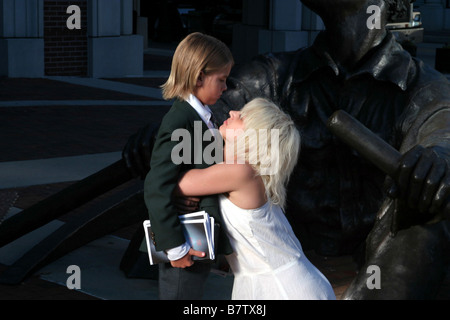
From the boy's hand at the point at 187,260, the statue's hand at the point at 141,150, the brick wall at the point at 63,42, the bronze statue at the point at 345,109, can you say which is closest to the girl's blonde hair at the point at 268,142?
the boy's hand at the point at 187,260

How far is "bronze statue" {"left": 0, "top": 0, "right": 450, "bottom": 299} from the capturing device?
162 inches

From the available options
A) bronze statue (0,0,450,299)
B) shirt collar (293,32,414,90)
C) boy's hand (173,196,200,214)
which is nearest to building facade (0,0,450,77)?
bronze statue (0,0,450,299)

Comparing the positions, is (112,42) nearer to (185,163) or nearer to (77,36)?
(77,36)

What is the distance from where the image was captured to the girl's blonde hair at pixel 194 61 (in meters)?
3.23

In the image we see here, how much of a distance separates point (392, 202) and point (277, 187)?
2.44ft

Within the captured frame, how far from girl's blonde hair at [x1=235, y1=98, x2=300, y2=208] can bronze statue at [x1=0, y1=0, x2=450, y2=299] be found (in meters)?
0.71

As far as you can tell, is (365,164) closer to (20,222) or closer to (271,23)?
(20,222)

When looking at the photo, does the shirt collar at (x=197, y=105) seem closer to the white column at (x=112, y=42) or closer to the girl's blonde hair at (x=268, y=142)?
the girl's blonde hair at (x=268, y=142)

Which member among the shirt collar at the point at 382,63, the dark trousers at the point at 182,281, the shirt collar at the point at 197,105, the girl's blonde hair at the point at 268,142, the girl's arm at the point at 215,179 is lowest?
the dark trousers at the point at 182,281

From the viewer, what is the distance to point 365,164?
450 cm

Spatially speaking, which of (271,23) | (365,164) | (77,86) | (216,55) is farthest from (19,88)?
(216,55)

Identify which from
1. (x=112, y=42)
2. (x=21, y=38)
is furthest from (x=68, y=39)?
(x=21, y=38)

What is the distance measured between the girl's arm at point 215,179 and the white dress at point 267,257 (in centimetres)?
10
